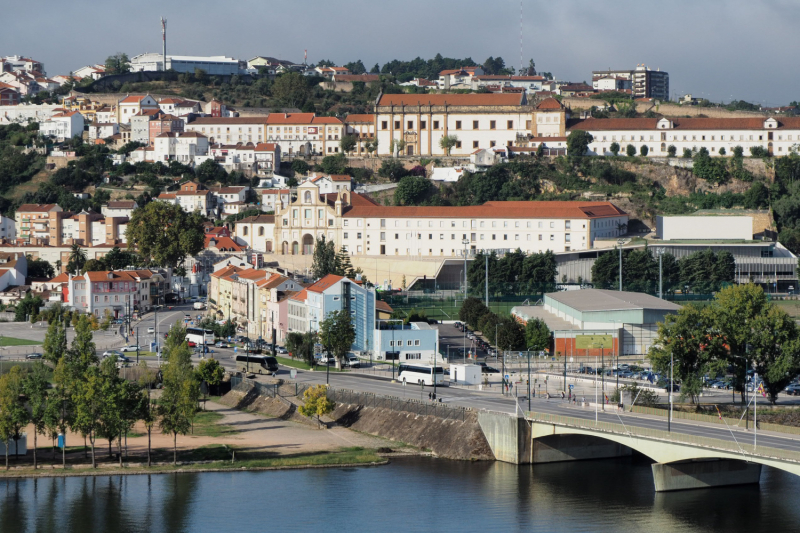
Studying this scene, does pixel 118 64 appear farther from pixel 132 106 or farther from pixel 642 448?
pixel 642 448

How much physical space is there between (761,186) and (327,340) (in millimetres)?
47821

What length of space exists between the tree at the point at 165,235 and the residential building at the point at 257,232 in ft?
14.9

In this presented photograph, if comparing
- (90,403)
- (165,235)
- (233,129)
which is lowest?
(90,403)

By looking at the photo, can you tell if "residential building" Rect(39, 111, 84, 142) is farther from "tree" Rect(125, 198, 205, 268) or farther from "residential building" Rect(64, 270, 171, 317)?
"residential building" Rect(64, 270, 171, 317)

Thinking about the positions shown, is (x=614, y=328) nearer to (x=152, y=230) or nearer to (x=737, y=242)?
(x=737, y=242)

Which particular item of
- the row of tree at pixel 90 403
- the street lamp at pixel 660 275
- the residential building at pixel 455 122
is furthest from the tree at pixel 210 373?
the residential building at pixel 455 122

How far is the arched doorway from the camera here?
3310 inches

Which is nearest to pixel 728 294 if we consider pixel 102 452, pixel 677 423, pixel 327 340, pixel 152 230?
pixel 677 423

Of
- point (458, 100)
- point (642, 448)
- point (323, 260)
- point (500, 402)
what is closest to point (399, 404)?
point (500, 402)

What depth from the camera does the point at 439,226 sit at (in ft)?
266

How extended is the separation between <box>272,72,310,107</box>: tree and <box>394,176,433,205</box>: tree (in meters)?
28.0

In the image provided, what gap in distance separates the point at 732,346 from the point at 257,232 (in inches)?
1972

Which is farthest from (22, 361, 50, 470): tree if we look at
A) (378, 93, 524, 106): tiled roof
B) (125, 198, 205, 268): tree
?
(378, 93, 524, 106): tiled roof

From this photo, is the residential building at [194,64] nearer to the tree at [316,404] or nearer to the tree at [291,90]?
the tree at [291,90]
